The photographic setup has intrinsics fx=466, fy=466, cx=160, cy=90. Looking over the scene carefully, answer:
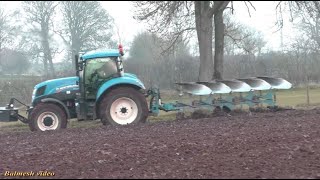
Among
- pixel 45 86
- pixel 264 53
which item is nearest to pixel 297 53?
pixel 264 53

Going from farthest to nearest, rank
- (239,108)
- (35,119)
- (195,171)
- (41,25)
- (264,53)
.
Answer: (264,53), (41,25), (239,108), (35,119), (195,171)

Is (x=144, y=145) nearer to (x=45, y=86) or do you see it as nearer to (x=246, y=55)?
(x=45, y=86)

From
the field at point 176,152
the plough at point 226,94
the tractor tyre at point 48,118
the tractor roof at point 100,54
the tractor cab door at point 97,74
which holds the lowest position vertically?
the field at point 176,152

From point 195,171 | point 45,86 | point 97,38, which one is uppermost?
point 97,38

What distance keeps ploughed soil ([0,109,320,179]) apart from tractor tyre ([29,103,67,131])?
125 cm

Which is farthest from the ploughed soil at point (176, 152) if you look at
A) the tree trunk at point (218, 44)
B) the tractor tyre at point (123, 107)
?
the tree trunk at point (218, 44)

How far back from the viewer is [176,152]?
721cm

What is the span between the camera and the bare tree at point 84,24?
50.9 feet

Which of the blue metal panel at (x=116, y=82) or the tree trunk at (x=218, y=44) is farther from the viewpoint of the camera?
the tree trunk at (x=218, y=44)

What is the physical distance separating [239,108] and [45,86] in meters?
6.16

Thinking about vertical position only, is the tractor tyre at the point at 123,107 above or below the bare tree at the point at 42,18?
below

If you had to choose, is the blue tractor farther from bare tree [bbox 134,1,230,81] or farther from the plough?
bare tree [bbox 134,1,230,81]

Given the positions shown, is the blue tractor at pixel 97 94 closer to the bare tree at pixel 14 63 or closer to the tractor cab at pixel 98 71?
the tractor cab at pixel 98 71

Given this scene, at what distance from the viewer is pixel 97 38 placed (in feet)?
59.4
